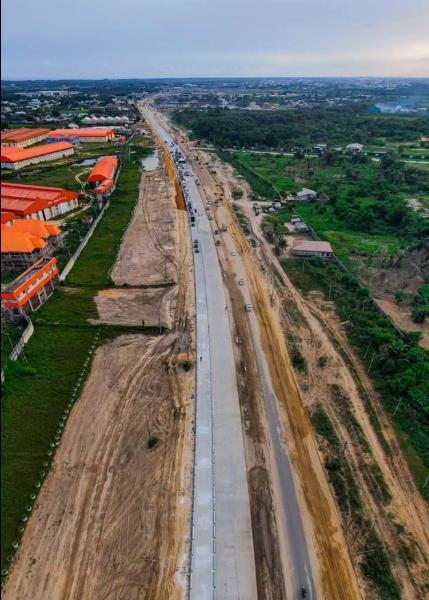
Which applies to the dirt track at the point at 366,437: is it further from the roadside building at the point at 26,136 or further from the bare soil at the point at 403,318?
the roadside building at the point at 26,136

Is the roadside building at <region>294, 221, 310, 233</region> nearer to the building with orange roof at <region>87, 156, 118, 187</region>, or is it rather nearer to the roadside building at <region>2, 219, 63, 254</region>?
the roadside building at <region>2, 219, 63, 254</region>

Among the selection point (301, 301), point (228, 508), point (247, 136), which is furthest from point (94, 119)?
point (228, 508)

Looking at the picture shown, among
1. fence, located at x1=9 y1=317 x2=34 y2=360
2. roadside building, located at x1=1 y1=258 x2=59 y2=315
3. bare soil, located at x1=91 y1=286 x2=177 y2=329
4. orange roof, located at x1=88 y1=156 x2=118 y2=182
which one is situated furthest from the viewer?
orange roof, located at x1=88 y1=156 x2=118 y2=182

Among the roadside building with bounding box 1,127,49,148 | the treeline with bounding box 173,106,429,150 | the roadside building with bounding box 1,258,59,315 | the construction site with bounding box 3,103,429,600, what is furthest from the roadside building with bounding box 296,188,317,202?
the roadside building with bounding box 1,127,49,148

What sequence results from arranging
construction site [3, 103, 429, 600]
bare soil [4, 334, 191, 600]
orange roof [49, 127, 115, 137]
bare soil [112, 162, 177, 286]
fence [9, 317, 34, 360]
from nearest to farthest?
bare soil [4, 334, 191, 600] < construction site [3, 103, 429, 600] < fence [9, 317, 34, 360] < bare soil [112, 162, 177, 286] < orange roof [49, 127, 115, 137]

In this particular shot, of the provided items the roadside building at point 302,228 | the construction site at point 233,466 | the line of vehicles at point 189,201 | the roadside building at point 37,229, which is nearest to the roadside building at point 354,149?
the line of vehicles at point 189,201

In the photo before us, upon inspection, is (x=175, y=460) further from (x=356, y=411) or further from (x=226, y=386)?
(x=356, y=411)

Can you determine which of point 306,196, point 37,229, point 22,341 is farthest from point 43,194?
point 306,196
